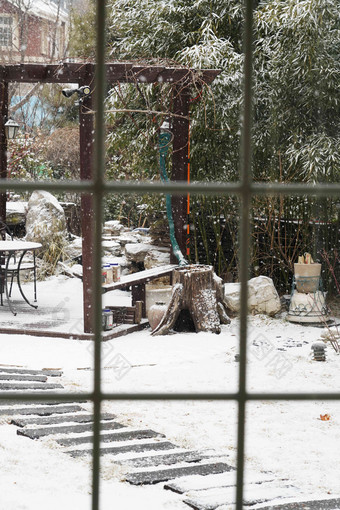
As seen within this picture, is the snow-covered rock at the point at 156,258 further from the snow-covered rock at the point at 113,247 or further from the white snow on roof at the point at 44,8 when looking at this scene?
the white snow on roof at the point at 44,8

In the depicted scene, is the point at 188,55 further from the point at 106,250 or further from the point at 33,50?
the point at 33,50

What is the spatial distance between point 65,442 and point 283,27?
5.00 meters

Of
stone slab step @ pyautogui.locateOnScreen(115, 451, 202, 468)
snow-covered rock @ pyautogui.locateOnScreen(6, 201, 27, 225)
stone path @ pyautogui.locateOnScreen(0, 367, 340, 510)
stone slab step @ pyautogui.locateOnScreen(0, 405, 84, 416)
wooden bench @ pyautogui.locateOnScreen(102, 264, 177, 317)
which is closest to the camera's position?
stone path @ pyautogui.locateOnScreen(0, 367, 340, 510)

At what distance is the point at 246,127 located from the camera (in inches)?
30.2

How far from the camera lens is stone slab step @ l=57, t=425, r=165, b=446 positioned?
9.00 feet

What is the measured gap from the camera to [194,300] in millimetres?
5270

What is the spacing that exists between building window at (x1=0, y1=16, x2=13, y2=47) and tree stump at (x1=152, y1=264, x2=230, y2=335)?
6.94 meters

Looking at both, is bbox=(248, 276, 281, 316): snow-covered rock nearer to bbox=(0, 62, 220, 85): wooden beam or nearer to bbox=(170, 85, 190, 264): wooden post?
bbox=(170, 85, 190, 264): wooden post

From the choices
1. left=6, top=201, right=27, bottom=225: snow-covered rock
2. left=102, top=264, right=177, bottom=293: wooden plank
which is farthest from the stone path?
left=6, top=201, right=27, bottom=225: snow-covered rock

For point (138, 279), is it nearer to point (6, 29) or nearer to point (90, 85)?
point (90, 85)

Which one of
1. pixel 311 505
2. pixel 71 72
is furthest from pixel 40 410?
pixel 71 72

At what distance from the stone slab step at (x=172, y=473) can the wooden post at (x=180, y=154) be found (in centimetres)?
332

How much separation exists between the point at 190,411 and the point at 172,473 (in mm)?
1035

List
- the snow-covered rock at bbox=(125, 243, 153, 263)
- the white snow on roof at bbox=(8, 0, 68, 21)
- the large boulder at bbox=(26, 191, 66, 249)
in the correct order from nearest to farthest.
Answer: the snow-covered rock at bbox=(125, 243, 153, 263), the large boulder at bbox=(26, 191, 66, 249), the white snow on roof at bbox=(8, 0, 68, 21)
